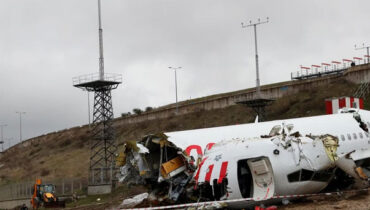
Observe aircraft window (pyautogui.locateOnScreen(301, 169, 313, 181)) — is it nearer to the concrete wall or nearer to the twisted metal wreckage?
the twisted metal wreckage

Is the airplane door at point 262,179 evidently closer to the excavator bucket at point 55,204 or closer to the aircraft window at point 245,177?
the aircraft window at point 245,177

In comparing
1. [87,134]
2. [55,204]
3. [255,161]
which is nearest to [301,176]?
[255,161]

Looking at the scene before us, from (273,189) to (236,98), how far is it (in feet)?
213

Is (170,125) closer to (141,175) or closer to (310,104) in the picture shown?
(310,104)

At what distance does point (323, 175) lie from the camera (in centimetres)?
2062

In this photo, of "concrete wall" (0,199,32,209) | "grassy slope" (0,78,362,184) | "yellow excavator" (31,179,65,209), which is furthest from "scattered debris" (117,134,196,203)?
"grassy slope" (0,78,362,184)

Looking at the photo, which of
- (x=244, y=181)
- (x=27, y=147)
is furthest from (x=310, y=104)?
(x=27, y=147)

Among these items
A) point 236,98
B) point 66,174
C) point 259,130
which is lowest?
point 66,174

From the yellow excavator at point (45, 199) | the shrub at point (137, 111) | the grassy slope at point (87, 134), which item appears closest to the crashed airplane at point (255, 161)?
the yellow excavator at point (45, 199)

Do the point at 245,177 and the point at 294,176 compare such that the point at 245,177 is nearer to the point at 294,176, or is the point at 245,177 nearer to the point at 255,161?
the point at 255,161

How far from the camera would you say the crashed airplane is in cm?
1991

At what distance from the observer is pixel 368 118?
26859 mm

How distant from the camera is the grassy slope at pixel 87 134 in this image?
225ft

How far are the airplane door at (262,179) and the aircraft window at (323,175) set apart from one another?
2137 mm
